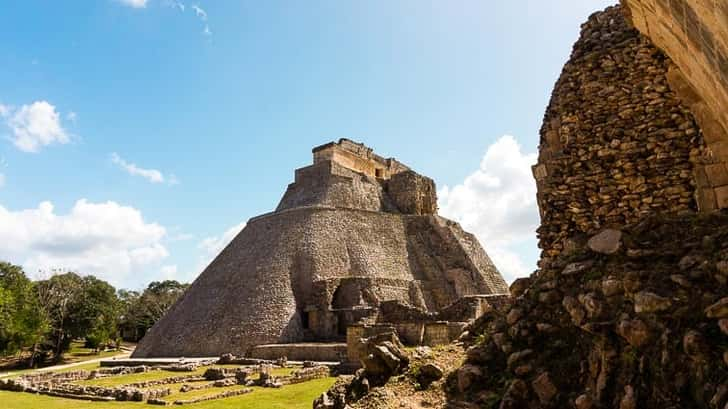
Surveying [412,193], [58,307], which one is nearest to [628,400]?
[412,193]

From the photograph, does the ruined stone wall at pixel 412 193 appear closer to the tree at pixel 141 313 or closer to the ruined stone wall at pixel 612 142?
the tree at pixel 141 313

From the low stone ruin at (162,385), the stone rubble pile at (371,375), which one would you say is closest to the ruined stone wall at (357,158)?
the low stone ruin at (162,385)

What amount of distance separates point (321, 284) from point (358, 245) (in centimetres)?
552

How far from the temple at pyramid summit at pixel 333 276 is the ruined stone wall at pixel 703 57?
50.8 ft

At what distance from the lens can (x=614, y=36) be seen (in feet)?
23.1

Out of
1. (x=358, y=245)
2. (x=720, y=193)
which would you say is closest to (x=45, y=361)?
(x=358, y=245)

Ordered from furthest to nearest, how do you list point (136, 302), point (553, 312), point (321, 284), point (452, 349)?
1. point (136, 302)
2. point (321, 284)
3. point (452, 349)
4. point (553, 312)

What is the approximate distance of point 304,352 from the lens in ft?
79.9

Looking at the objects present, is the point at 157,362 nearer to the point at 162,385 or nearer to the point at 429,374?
the point at 162,385

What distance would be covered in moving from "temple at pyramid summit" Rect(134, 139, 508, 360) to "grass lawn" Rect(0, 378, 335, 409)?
6692mm

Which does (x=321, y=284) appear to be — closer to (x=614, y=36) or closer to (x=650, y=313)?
(x=614, y=36)

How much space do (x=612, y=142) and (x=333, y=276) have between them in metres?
27.7

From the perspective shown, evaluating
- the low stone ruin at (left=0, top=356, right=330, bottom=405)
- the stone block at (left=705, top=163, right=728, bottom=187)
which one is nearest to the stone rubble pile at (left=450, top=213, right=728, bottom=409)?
the stone block at (left=705, top=163, right=728, bottom=187)

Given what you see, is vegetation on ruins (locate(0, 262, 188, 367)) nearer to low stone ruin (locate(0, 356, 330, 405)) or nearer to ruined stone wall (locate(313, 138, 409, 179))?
low stone ruin (locate(0, 356, 330, 405))
